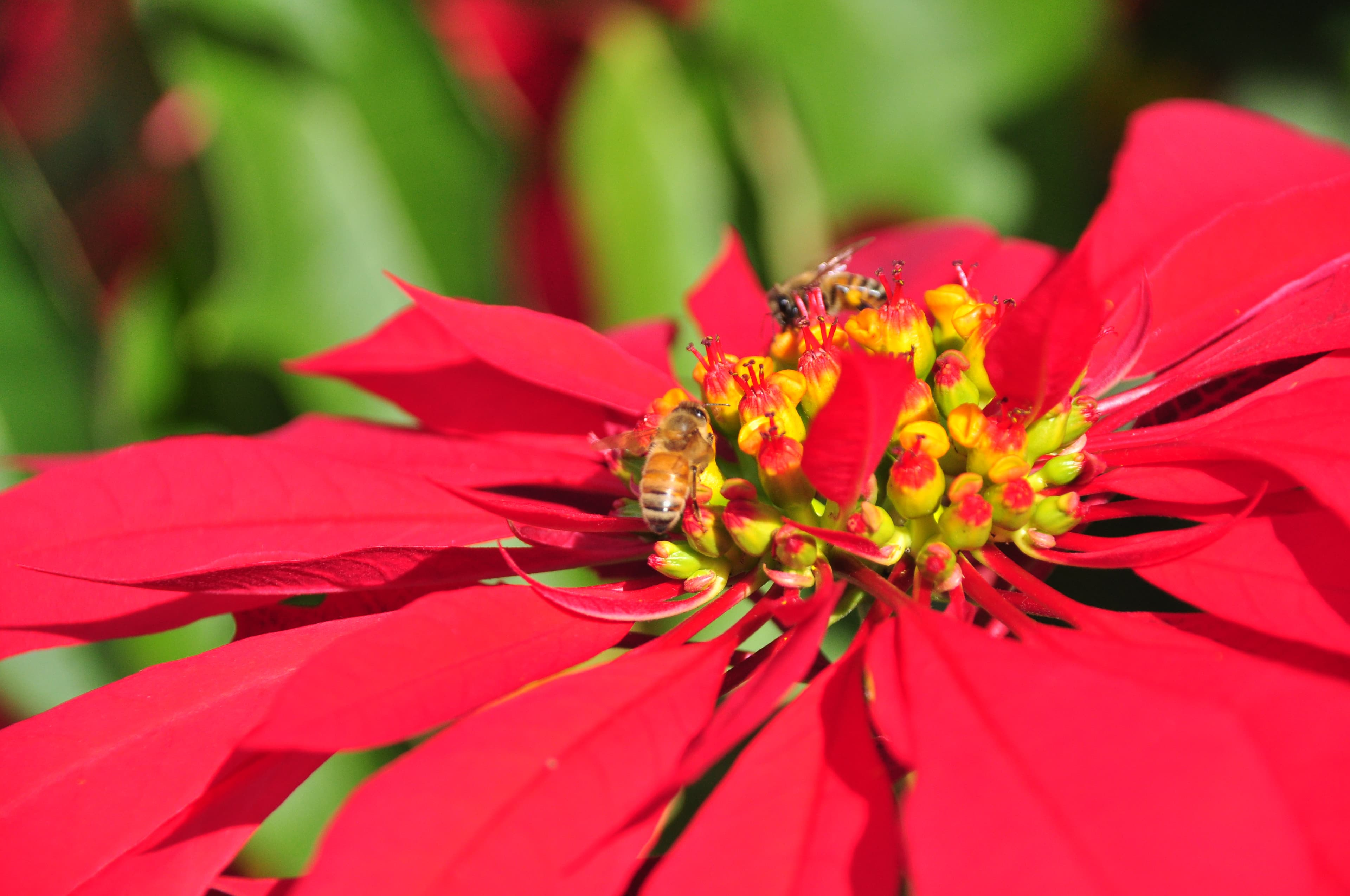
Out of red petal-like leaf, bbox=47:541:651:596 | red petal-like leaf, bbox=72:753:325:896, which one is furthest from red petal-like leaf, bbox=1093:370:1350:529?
red petal-like leaf, bbox=72:753:325:896

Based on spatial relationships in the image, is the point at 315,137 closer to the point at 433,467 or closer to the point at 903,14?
the point at 433,467

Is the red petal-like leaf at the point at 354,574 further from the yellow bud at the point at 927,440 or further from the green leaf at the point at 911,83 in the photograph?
the green leaf at the point at 911,83

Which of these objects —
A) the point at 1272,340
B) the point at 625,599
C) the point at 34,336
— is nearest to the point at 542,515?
the point at 625,599

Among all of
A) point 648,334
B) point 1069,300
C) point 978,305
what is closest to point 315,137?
point 648,334

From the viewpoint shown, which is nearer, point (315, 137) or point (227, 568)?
point (227, 568)

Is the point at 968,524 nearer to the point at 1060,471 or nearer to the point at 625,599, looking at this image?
the point at 1060,471

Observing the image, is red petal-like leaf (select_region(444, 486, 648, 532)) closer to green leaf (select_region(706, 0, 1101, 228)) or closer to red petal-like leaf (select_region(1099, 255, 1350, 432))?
red petal-like leaf (select_region(1099, 255, 1350, 432))

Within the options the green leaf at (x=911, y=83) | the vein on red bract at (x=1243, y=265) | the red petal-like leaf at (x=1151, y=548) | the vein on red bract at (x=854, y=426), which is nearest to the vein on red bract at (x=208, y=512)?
the vein on red bract at (x=854, y=426)
